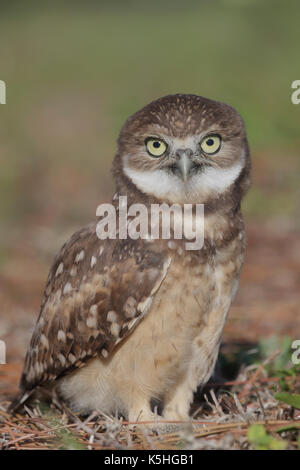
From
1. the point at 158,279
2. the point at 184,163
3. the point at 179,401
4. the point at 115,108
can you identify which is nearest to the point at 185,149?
the point at 184,163

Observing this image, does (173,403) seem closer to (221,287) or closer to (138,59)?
(221,287)

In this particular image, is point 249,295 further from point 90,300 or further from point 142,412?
point 90,300

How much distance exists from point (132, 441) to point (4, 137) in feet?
28.6

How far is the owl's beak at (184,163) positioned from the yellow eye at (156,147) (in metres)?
0.10

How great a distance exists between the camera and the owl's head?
10.4ft

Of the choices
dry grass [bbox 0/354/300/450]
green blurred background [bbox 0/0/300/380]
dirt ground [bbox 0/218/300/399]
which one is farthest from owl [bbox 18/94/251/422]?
green blurred background [bbox 0/0/300/380]

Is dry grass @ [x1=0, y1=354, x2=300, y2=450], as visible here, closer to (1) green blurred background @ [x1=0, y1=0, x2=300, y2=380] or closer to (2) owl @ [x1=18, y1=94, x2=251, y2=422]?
(2) owl @ [x1=18, y1=94, x2=251, y2=422]

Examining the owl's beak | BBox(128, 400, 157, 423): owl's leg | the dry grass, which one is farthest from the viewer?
BBox(128, 400, 157, 423): owl's leg

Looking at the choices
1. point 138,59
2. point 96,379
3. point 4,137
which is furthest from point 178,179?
point 138,59

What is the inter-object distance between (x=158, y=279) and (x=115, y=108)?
950 cm

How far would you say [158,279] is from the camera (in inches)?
122

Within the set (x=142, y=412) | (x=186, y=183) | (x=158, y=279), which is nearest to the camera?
(x=158, y=279)

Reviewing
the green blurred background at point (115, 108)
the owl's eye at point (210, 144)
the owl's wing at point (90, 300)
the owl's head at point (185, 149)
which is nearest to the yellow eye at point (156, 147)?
the owl's head at point (185, 149)
